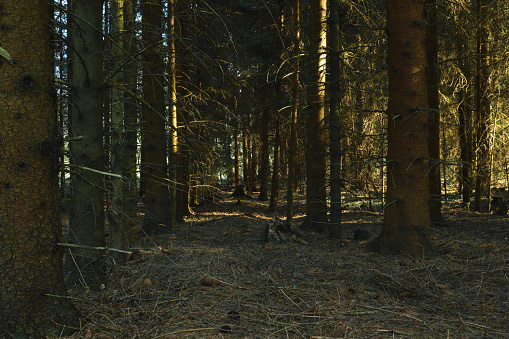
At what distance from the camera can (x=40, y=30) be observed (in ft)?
8.27

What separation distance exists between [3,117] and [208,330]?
2052 mm

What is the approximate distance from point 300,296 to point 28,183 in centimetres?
244

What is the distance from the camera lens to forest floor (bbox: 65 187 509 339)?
2744mm

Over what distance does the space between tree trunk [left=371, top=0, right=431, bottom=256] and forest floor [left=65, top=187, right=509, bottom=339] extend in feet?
1.54

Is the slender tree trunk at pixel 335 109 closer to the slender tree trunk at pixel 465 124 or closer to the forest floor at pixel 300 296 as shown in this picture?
the forest floor at pixel 300 296

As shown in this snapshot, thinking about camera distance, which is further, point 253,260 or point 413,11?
point 413,11

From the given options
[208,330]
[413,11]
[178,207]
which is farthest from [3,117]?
[178,207]

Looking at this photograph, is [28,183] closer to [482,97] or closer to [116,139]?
[116,139]

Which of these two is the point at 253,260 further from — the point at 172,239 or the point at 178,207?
the point at 178,207

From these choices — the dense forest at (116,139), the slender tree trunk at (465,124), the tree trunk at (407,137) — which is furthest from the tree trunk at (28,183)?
the slender tree trunk at (465,124)

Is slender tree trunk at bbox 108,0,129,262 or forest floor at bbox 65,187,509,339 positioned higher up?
slender tree trunk at bbox 108,0,129,262

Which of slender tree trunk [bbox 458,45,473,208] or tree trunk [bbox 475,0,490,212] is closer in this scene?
tree trunk [bbox 475,0,490,212]

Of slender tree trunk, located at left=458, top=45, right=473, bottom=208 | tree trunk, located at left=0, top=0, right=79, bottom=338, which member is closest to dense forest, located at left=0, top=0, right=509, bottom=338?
tree trunk, located at left=0, top=0, right=79, bottom=338

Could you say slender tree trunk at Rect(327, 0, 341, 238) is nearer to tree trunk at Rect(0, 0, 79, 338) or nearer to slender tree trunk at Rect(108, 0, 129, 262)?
slender tree trunk at Rect(108, 0, 129, 262)
